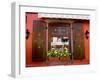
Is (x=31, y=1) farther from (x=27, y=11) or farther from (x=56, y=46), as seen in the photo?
(x=56, y=46)

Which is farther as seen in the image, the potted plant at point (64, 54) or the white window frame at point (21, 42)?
the potted plant at point (64, 54)

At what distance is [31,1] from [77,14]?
0.84 ft

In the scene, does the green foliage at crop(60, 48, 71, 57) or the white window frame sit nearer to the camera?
the white window frame

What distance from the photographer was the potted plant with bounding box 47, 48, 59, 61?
4.48ft

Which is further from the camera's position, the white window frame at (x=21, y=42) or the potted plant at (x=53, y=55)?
the potted plant at (x=53, y=55)

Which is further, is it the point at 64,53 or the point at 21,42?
the point at 64,53

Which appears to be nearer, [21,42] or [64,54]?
[21,42]

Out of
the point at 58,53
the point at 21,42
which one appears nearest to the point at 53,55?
the point at 58,53

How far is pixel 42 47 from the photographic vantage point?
53.2 inches

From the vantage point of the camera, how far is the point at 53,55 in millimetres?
1375

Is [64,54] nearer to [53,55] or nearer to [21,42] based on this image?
[53,55]

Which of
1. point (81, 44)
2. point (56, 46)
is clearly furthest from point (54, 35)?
point (81, 44)

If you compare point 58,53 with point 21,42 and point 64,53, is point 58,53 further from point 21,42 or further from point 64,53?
point 21,42

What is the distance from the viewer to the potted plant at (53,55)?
4.48ft
